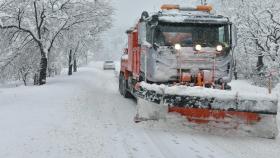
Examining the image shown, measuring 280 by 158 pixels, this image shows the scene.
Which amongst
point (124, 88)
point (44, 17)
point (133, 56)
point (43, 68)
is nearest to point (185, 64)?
point (133, 56)

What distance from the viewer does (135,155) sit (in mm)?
7461

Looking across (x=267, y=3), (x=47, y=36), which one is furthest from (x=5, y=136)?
(x=267, y=3)

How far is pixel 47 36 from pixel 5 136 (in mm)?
16071

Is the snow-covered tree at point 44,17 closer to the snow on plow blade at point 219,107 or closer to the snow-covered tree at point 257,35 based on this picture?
the snow-covered tree at point 257,35

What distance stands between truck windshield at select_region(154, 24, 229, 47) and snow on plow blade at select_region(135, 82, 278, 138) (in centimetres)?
180

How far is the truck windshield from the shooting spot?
11.2 metres

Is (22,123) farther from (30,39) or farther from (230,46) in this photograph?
(30,39)

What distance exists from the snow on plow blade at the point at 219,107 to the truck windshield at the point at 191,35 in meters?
1.80

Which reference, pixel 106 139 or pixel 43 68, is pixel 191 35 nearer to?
pixel 106 139

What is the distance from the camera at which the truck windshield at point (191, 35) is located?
36.7 ft

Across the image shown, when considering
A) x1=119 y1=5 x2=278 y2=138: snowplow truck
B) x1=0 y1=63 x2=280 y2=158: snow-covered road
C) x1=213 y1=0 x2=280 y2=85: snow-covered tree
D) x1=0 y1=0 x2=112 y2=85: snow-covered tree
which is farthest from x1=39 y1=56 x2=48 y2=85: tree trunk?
x1=213 y1=0 x2=280 y2=85: snow-covered tree

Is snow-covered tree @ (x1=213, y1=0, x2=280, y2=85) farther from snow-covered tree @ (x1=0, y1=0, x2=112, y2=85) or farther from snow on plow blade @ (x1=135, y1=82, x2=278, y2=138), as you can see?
snow on plow blade @ (x1=135, y1=82, x2=278, y2=138)

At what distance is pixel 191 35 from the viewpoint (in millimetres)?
11289

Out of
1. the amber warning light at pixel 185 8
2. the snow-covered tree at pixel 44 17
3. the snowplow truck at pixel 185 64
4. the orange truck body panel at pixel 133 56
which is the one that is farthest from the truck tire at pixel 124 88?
the snow-covered tree at pixel 44 17
